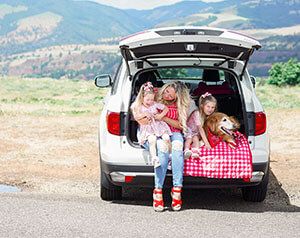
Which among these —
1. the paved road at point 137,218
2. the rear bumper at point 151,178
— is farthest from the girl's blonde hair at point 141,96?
the paved road at point 137,218

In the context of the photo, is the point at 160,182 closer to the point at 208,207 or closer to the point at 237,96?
the point at 208,207

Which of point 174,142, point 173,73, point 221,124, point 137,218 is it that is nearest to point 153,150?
point 174,142

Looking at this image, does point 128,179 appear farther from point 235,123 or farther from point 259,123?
point 259,123

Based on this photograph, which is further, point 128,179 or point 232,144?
point 232,144

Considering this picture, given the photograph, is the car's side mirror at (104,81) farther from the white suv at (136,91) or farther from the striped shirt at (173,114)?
the striped shirt at (173,114)

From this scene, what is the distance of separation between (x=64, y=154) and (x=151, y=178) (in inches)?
195

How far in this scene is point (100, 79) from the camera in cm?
804

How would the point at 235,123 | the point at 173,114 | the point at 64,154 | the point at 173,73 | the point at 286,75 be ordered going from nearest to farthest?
the point at 173,114
the point at 235,123
the point at 64,154
the point at 173,73
the point at 286,75

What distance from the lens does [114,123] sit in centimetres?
606

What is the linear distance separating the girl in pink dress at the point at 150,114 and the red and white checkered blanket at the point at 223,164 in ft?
1.20

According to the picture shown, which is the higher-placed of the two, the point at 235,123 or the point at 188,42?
Answer: the point at 188,42

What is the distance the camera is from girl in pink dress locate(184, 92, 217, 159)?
613 cm

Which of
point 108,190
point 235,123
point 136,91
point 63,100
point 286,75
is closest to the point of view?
point 235,123

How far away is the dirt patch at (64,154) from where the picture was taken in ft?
26.4
